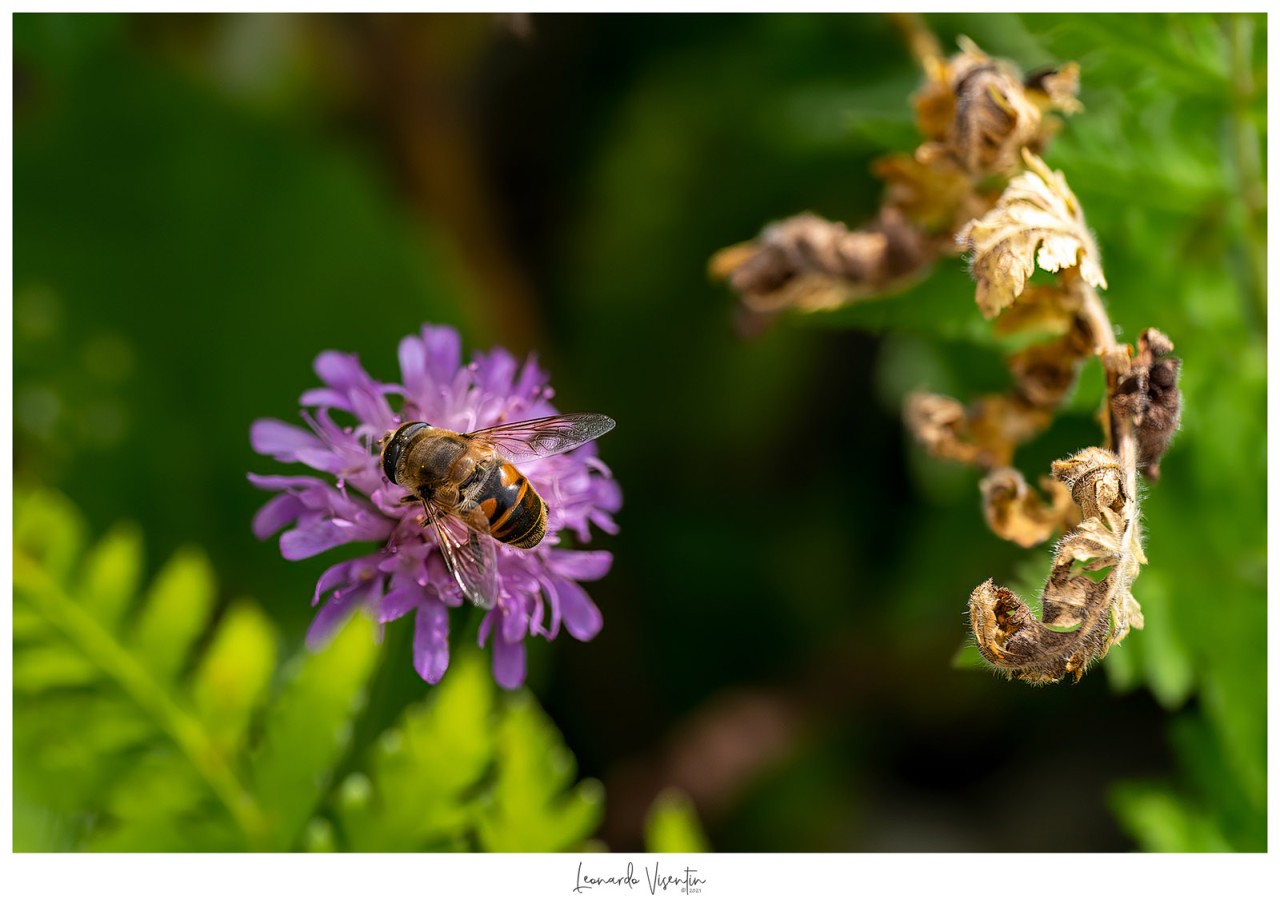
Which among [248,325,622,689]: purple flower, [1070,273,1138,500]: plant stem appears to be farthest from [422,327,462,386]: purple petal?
[1070,273,1138,500]: plant stem

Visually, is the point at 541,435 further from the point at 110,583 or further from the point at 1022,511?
the point at 110,583

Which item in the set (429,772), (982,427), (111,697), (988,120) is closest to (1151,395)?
(982,427)

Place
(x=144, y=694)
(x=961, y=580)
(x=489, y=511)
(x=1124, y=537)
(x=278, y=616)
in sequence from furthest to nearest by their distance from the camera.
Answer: (x=278, y=616) < (x=961, y=580) < (x=144, y=694) < (x=489, y=511) < (x=1124, y=537)

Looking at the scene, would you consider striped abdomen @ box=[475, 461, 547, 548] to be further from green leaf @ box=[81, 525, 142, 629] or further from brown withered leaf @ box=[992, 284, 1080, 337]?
green leaf @ box=[81, 525, 142, 629]
